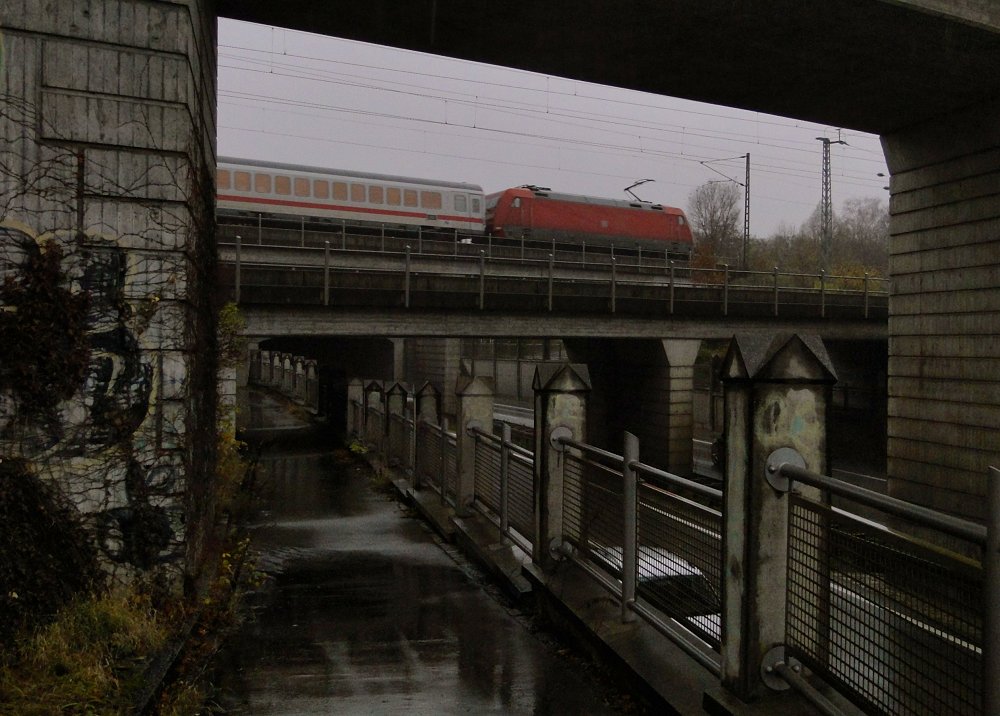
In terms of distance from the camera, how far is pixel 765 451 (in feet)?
12.2

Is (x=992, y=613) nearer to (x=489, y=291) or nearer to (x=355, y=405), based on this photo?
(x=489, y=291)

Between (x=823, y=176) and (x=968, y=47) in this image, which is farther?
(x=823, y=176)

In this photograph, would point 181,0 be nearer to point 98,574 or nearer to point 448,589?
point 98,574

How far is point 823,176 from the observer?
40469mm

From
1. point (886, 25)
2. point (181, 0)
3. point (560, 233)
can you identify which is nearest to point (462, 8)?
point (181, 0)

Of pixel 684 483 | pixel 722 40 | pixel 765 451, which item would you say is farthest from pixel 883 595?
pixel 722 40

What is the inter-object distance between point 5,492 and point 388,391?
Answer: 10.3m

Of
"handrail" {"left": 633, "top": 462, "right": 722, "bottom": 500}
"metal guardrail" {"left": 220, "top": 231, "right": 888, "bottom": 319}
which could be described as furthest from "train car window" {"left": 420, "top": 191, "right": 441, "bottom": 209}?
"handrail" {"left": 633, "top": 462, "right": 722, "bottom": 500}

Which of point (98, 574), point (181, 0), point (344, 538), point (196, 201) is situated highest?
point (181, 0)

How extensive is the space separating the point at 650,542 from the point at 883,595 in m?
1.92

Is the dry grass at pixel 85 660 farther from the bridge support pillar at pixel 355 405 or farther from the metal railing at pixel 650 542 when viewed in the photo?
the bridge support pillar at pixel 355 405

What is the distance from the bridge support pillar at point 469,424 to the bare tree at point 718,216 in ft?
194

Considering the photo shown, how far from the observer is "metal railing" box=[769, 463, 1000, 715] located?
8.95ft

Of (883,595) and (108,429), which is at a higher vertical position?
(108,429)
